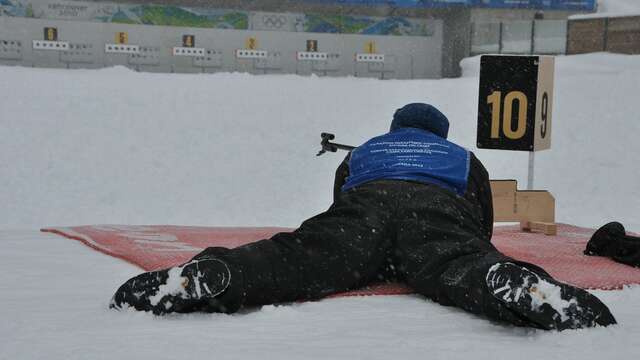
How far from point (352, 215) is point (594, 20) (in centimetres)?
2020

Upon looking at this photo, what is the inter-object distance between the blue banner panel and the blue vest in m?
20.8

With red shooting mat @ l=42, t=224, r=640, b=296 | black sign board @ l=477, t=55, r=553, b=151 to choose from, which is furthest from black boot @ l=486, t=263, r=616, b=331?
black sign board @ l=477, t=55, r=553, b=151

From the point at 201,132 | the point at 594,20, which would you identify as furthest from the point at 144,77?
the point at 594,20

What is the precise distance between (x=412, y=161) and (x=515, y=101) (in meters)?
2.82

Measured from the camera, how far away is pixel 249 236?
17.7ft

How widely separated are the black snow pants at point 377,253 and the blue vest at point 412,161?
0.09 meters

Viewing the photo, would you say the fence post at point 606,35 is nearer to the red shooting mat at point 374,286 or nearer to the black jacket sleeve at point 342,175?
the red shooting mat at point 374,286

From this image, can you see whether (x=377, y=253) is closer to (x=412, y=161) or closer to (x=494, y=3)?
(x=412, y=161)

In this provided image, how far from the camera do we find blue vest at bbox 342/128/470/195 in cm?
354

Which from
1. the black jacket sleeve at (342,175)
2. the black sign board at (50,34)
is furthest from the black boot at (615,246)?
the black sign board at (50,34)

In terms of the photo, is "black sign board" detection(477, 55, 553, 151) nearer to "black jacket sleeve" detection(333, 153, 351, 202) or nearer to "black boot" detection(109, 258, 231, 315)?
"black jacket sleeve" detection(333, 153, 351, 202)

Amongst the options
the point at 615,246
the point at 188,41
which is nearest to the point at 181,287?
the point at 615,246

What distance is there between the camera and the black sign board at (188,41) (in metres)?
23.3

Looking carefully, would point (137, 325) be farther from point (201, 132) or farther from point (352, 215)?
point (201, 132)
